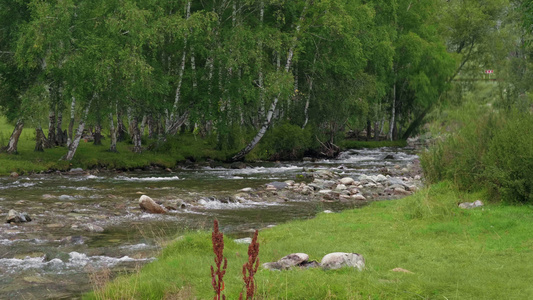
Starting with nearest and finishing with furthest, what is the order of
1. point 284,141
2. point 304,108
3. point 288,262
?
point 288,262 < point 284,141 < point 304,108

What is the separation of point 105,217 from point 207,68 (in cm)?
1996

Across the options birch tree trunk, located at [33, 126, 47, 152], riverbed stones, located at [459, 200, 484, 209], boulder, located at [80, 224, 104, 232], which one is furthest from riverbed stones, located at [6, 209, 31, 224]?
birch tree trunk, located at [33, 126, 47, 152]

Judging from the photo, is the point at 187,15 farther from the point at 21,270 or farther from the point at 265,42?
the point at 21,270

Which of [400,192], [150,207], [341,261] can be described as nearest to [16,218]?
[150,207]

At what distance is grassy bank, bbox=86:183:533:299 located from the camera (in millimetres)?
7375

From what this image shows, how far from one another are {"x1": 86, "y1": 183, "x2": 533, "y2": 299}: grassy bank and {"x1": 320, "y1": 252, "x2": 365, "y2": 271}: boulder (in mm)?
192

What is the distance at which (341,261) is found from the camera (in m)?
8.62

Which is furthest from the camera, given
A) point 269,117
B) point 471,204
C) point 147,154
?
point 269,117

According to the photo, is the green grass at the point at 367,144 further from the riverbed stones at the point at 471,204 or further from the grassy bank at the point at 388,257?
the grassy bank at the point at 388,257

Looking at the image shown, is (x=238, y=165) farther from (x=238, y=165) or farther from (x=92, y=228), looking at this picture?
(x=92, y=228)

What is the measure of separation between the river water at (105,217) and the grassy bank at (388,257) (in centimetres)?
135

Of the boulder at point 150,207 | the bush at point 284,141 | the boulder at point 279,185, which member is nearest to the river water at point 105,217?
the boulder at point 150,207

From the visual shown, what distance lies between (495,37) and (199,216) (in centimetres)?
4844

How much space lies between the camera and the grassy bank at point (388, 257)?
24.2 ft
